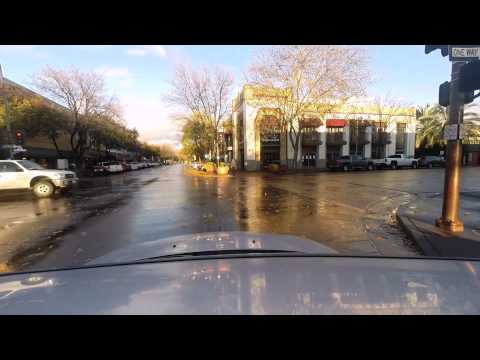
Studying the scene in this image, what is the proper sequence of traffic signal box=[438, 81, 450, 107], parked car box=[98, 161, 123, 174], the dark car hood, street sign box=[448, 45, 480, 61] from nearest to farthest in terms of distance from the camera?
the dark car hood → street sign box=[448, 45, 480, 61] → traffic signal box=[438, 81, 450, 107] → parked car box=[98, 161, 123, 174]

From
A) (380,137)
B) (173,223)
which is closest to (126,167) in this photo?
(173,223)

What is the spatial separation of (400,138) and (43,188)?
5098cm

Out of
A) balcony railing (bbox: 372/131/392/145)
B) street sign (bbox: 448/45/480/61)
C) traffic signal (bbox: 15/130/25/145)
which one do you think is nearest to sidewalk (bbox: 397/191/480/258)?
street sign (bbox: 448/45/480/61)

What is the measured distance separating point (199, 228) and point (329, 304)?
17.7ft

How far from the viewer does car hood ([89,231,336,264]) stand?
7.82 feet

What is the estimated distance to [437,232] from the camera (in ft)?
17.6

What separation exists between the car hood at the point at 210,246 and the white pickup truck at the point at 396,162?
115 feet

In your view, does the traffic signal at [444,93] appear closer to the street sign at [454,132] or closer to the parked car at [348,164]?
the street sign at [454,132]

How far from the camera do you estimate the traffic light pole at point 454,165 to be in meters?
5.25

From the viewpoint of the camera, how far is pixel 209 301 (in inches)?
52.7

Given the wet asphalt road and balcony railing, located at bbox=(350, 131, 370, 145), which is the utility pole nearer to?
the wet asphalt road

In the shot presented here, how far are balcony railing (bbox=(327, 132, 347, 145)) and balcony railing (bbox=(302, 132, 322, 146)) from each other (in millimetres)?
2112

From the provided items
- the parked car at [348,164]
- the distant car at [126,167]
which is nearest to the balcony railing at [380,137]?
the parked car at [348,164]
